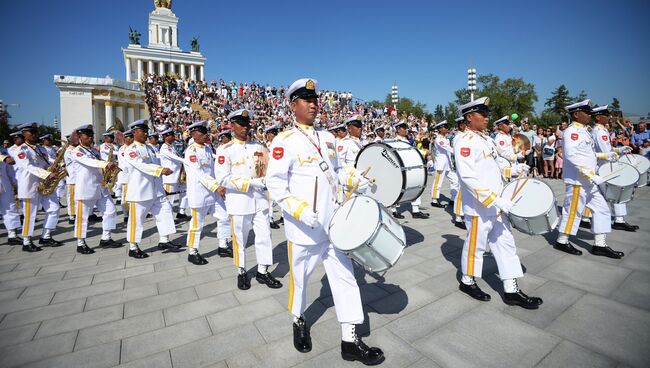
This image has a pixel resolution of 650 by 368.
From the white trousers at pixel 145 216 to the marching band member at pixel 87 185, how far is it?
101 cm

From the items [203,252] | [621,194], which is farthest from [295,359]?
[621,194]

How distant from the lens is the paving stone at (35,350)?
10.0ft

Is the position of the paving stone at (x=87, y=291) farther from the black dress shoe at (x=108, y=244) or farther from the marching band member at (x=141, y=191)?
the black dress shoe at (x=108, y=244)

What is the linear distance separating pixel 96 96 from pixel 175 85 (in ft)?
67.1

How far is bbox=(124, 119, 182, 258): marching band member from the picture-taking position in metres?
5.88

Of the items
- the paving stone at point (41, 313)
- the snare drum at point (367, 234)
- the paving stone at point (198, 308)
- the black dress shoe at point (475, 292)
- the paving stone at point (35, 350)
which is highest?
the snare drum at point (367, 234)

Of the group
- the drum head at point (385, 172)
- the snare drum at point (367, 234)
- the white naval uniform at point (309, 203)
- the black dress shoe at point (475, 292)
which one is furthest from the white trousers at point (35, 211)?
the black dress shoe at point (475, 292)

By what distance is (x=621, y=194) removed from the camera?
5.58m

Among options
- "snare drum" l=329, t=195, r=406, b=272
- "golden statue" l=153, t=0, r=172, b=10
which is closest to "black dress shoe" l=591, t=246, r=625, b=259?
"snare drum" l=329, t=195, r=406, b=272

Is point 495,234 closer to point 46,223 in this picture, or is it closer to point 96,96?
point 46,223

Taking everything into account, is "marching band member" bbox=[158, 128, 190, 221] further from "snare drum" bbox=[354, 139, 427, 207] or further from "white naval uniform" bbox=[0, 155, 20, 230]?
"snare drum" bbox=[354, 139, 427, 207]

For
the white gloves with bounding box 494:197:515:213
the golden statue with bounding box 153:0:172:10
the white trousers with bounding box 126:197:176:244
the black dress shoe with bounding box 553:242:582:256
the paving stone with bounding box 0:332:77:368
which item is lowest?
the paving stone with bounding box 0:332:77:368

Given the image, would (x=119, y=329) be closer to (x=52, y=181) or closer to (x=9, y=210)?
(x=52, y=181)

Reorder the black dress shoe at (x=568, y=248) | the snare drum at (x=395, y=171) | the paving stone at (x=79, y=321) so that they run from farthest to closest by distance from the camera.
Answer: the black dress shoe at (x=568, y=248)
the snare drum at (x=395, y=171)
the paving stone at (x=79, y=321)
